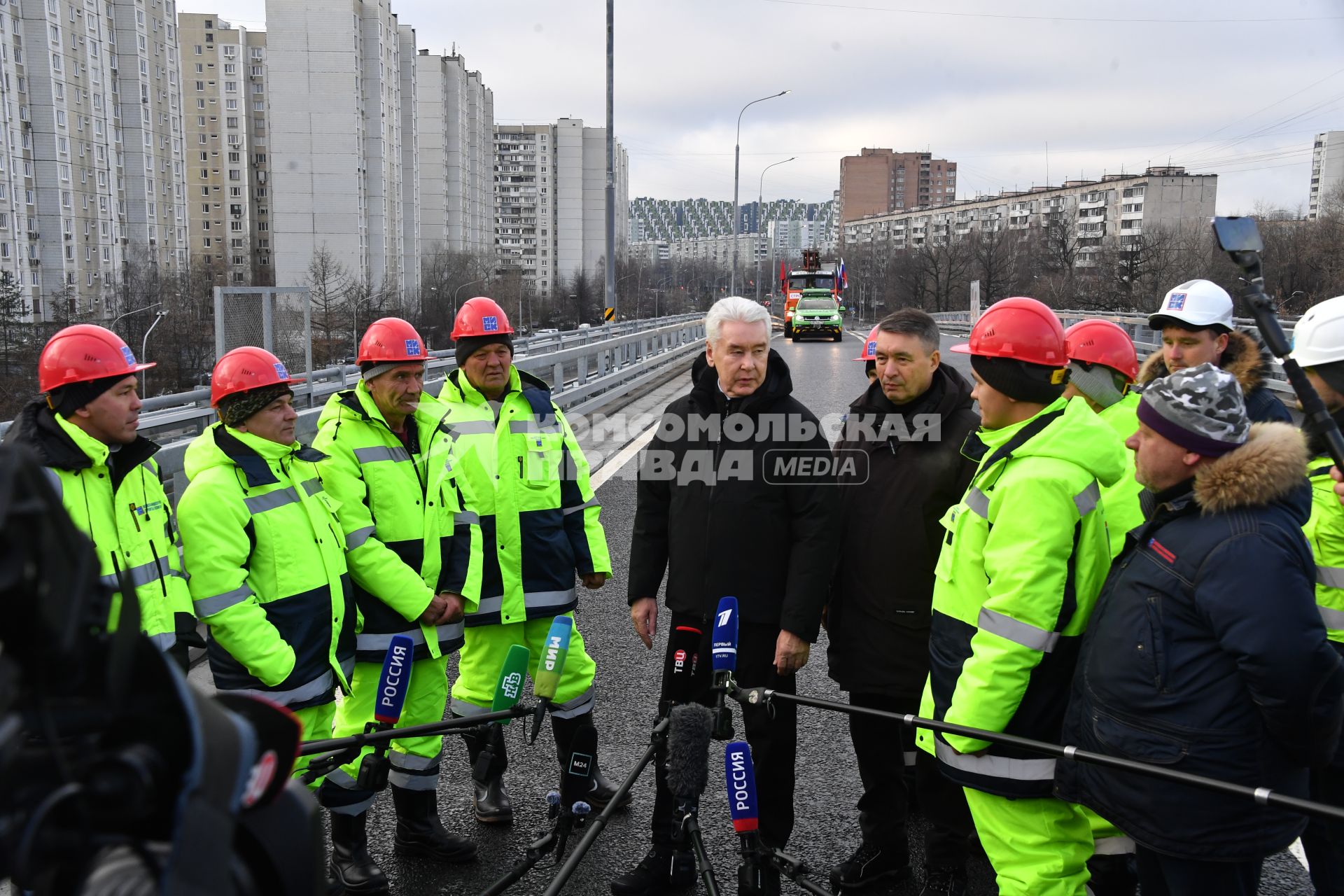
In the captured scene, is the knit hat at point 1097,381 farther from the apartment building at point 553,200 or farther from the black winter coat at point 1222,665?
the apartment building at point 553,200

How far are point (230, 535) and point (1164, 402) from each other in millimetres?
2775

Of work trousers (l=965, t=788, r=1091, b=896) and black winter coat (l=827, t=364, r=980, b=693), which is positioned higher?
black winter coat (l=827, t=364, r=980, b=693)

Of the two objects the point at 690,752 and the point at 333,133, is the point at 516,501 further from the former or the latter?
the point at 333,133

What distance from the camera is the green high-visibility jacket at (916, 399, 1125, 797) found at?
265cm

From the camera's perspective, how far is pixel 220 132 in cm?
12306

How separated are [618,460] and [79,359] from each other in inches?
340

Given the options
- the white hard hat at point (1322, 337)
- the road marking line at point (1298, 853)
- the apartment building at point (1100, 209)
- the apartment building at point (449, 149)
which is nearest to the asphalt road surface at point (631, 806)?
the road marking line at point (1298, 853)

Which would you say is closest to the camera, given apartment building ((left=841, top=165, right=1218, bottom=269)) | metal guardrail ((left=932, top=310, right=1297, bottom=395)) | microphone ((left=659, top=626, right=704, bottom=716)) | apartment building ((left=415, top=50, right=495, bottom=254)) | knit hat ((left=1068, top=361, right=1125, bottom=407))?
microphone ((left=659, top=626, right=704, bottom=716))

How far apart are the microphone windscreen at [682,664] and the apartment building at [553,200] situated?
317 feet

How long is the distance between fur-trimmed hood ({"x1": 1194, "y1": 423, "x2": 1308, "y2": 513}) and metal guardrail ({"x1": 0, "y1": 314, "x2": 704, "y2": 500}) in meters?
4.30

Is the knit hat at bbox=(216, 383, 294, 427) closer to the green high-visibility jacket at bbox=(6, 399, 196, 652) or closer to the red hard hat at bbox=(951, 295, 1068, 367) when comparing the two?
the green high-visibility jacket at bbox=(6, 399, 196, 652)

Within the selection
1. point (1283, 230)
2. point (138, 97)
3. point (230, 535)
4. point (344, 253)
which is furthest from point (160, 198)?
point (230, 535)

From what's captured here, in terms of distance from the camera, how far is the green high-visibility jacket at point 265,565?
3225mm

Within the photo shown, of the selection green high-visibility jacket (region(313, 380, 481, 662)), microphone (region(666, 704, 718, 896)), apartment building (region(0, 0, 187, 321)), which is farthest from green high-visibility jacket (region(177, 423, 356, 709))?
apartment building (region(0, 0, 187, 321))
